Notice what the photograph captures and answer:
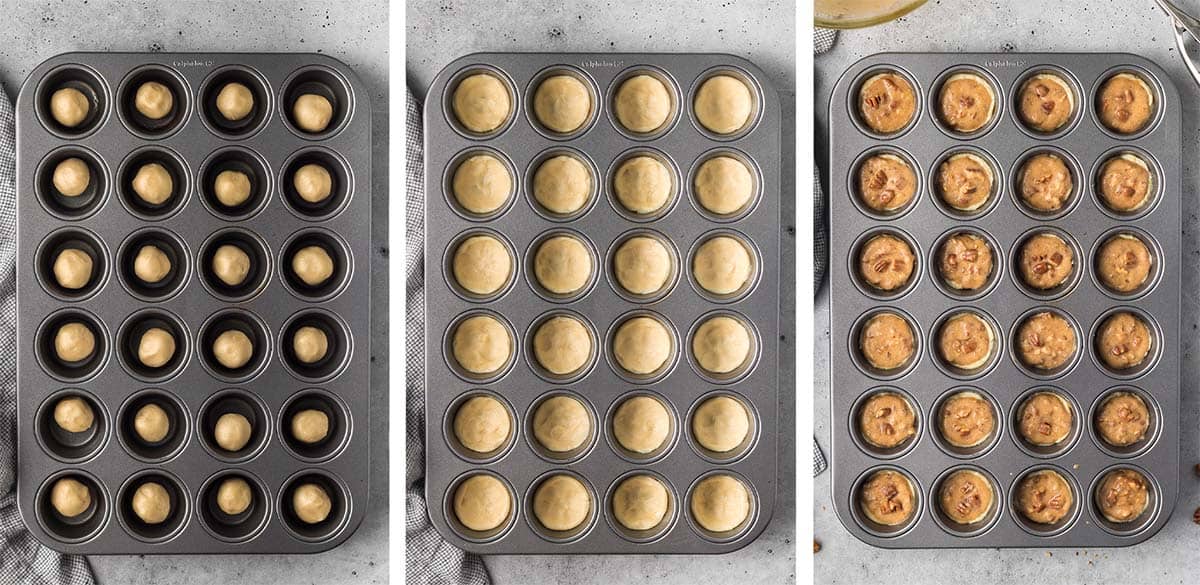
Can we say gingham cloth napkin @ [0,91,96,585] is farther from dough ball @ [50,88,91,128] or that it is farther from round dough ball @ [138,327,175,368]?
round dough ball @ [138,327,175,368]

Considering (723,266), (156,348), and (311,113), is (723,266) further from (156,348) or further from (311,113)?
(156,348)

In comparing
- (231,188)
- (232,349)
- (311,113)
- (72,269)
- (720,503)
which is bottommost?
(720,503)

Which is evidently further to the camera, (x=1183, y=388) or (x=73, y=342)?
(x=1183, y=388)

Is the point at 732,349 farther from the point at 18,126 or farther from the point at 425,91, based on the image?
the point at 18,126

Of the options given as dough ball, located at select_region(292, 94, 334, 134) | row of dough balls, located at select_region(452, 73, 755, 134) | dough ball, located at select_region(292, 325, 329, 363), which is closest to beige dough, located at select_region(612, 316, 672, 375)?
row of dough balls, located at select_region(452, 73, 755, 134)

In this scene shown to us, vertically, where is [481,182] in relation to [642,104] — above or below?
below

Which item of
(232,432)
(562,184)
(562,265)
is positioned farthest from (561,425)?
(232,432)
